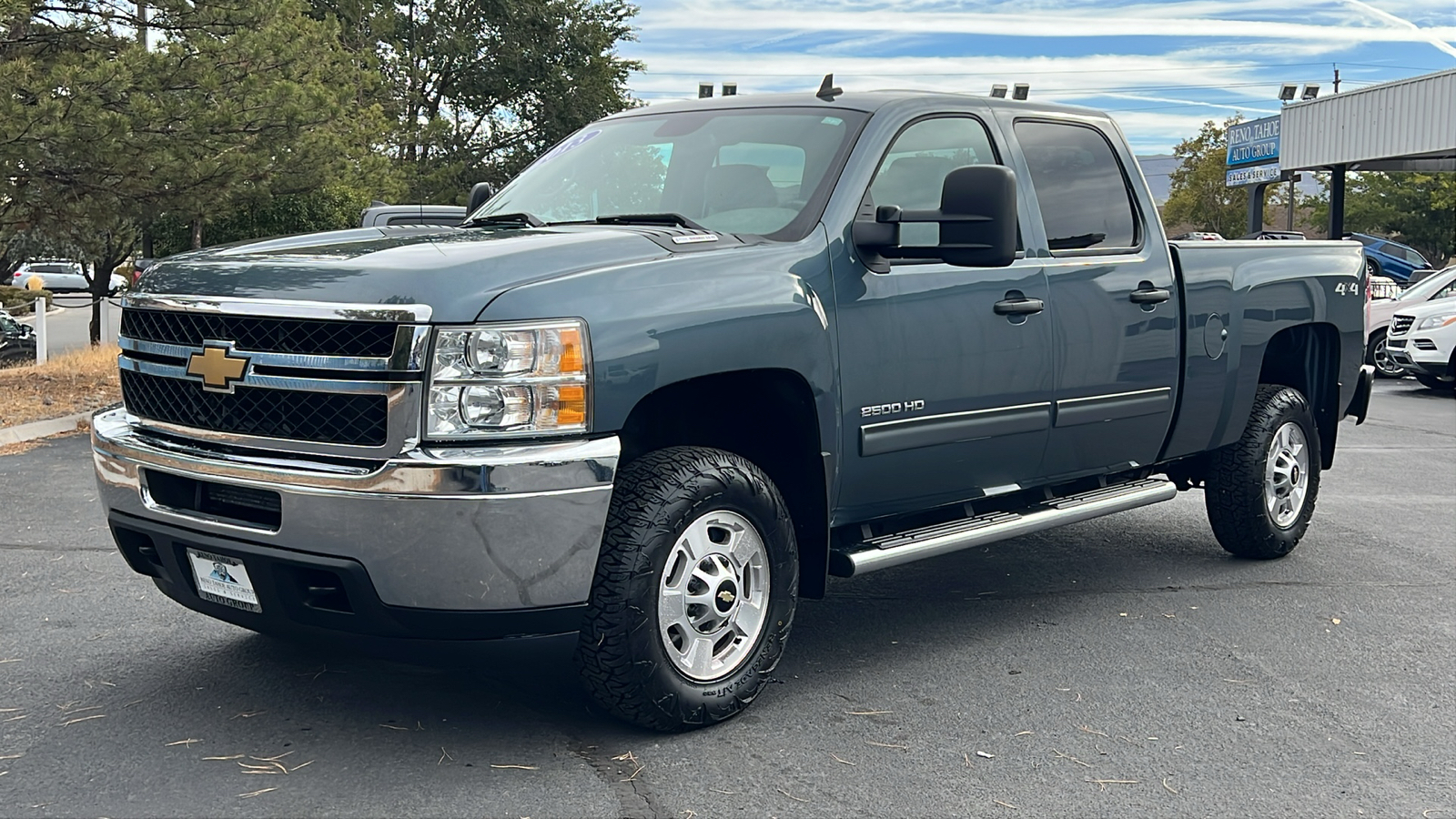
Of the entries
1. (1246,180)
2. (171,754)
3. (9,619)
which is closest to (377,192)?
(9,619)

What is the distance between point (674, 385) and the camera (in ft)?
14.2

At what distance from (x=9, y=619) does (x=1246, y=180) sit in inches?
1435

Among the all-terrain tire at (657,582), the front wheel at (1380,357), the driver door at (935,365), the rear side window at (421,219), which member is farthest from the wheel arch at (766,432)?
the front wheel at (1380,357)

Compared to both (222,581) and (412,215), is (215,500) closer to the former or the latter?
(222,581)

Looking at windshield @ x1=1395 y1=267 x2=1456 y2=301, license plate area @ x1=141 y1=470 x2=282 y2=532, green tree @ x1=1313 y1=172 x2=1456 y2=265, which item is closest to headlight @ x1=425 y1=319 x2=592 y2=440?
license plate area @ x1=141 y1=470 x2=282 y2=532

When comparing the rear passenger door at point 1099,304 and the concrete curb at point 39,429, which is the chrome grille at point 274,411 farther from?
the concrete curb at point 39,429

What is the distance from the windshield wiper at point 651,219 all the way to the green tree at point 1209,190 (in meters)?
58.2

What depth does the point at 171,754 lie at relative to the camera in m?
4.04

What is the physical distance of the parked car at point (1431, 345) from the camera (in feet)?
55.4

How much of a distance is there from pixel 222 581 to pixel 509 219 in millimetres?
1847

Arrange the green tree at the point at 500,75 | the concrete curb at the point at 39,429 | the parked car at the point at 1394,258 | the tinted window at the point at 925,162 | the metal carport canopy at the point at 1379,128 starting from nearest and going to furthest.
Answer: the tinted window at the point at 925,162 < the concrete curb at the point at 39,429 < the metal carport canopy at the point at 1379,128 < the parked car at the point at 1394,258 < the green tree at the point at 500,75

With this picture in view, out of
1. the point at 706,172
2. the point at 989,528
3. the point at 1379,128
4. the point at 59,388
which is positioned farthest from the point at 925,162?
the point at 1379,128

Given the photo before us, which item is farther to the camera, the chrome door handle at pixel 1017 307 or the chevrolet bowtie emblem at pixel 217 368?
the chrome door handle at pixel 1017 307

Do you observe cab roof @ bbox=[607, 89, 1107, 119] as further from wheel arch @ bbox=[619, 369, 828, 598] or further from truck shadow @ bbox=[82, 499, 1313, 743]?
truck shadow @ bbox=[82, 499, 1313, 743]
